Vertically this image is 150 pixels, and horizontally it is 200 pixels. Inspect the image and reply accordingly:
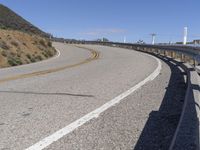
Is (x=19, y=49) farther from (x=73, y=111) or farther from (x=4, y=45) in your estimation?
(x=73, y=111)

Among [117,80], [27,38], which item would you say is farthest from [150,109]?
[27,38]

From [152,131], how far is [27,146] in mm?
2165

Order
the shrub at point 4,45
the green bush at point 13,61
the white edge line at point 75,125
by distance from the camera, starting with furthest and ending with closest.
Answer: the shrub at point 4,45 < the green bush at point 13,61 < the white edge line at point 75,125

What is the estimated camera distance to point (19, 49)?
32.1 m

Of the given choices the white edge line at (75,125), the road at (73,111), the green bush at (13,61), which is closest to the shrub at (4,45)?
the green bush at (13,61)

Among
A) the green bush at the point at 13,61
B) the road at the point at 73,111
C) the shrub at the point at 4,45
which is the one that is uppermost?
the shrub at the point at 4,45

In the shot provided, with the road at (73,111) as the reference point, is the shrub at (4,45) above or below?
above

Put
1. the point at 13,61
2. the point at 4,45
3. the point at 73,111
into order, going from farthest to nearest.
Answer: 1. the point at 4,45
2. the point at 13,61
3. the point at 73,111

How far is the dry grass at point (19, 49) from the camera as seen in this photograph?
27203mm

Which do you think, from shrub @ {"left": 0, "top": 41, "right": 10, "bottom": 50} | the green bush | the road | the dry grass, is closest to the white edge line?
the road

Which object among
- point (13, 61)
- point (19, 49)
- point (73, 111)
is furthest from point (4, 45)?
point (73, 111)

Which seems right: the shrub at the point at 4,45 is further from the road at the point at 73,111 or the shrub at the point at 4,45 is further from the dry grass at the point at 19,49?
the road at the point at 73,111

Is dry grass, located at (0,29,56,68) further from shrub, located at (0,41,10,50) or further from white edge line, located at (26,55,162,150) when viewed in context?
white edge line, located at (26,55,162,150)

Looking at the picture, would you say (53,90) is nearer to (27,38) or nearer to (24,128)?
(24,128)
